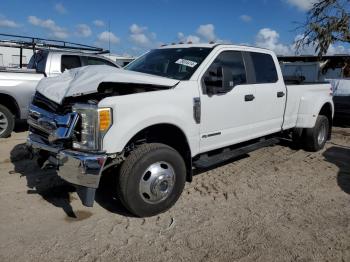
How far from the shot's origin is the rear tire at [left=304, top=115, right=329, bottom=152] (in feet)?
22.5

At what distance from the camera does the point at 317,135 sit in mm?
6969

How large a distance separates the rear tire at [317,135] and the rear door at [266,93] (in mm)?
1012

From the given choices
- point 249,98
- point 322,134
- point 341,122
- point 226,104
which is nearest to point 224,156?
point 226,104

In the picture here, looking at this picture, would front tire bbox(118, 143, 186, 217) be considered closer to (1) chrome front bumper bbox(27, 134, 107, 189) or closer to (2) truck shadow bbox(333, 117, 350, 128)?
(1) chrome front bumper bbox(27, 134, 107, 189)

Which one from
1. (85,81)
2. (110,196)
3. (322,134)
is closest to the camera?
(85,81)

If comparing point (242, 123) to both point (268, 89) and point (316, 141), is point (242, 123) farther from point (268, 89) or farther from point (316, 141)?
point (316, 141)

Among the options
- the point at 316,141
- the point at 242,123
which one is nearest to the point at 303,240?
the point at 242,123

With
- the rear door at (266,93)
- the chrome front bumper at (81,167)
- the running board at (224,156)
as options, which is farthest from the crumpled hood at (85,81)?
the rear door at (266,93)

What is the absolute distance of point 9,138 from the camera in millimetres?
7512

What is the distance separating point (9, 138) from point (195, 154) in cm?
471

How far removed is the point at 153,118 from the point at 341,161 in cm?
425

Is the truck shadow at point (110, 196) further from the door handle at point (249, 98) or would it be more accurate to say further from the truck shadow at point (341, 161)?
the truck shadow at point (341, 161)

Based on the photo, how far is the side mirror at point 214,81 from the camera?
14.2 feet

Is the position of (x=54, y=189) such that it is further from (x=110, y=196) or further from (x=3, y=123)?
(x=3, y=123)
